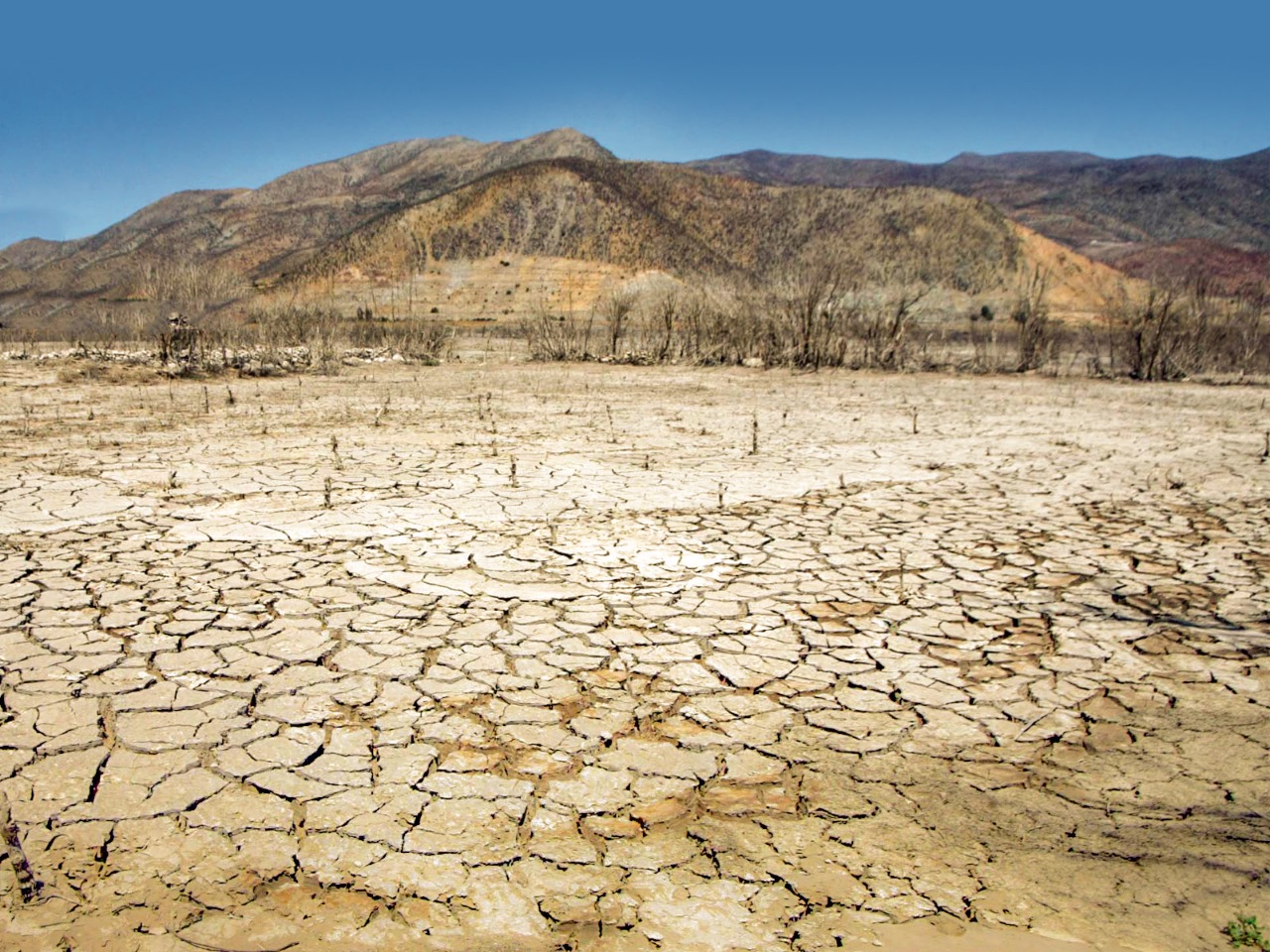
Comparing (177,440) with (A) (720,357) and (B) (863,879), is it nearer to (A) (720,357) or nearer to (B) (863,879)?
(B) (863,879)

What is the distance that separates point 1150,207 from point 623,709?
399 ft

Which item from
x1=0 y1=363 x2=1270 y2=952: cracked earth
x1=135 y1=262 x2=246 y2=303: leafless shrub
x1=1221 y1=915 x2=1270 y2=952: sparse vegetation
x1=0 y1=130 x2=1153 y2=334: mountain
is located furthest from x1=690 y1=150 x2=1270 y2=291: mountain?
x1=1221 y1=915 x2=1270 y2=952: sparse vegetation

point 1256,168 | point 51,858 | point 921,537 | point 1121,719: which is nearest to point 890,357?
point 921,537

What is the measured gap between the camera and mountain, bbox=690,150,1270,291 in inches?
2906

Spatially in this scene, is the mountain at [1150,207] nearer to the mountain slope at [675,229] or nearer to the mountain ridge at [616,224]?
the mountain ridge at [616,224]

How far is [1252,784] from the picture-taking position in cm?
237

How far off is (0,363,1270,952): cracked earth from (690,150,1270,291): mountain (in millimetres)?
66797

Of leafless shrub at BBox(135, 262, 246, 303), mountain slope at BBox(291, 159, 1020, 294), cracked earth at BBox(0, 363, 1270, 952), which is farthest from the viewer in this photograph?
mountain slope at BBox(291, 159, 1020, 294)

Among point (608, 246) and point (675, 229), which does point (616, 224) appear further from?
point (675, 229)

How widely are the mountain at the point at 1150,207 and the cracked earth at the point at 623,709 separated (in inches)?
2630

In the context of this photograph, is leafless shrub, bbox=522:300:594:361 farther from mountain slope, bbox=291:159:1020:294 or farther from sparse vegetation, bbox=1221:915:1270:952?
mountain slope, bbox=291:159:1020:294

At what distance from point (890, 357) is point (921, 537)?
13.5 m

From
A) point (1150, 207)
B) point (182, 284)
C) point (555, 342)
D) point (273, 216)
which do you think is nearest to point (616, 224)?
point (555, 342)

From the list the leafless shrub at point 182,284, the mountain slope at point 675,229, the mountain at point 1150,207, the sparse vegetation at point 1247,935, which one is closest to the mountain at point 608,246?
the mountain slope at point 675,229
